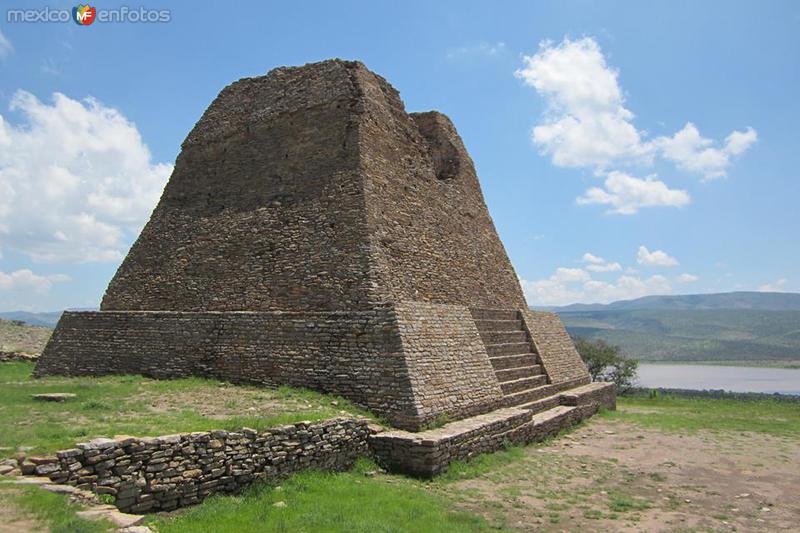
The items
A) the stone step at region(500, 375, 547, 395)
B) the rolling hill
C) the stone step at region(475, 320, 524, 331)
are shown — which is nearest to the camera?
the stone step at region(500, 375, 547, 395)

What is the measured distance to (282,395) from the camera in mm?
10961

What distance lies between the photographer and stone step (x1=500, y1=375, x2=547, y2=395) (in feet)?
47.2

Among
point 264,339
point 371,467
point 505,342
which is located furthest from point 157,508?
point 505,342

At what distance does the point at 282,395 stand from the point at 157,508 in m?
4.12

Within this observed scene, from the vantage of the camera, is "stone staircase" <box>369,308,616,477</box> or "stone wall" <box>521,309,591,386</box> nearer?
"stone staircase" <box>369,308,616,477</box>

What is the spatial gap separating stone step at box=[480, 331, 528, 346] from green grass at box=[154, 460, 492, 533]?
7.36 m

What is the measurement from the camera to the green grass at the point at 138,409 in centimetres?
769

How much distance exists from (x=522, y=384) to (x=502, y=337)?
186 centimetres

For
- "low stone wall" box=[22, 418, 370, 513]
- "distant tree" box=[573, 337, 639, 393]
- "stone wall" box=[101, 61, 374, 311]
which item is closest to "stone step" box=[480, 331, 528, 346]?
"stone wall" box=[101, 61, 374, 311]

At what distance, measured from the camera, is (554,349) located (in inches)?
741

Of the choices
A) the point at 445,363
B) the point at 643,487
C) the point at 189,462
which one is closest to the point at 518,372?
the point at 445,363

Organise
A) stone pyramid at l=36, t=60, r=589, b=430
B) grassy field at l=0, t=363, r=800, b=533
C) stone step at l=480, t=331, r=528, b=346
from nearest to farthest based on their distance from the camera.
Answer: grassy field at l=0, t=363, r=800, b=533
stone pyramid at l=36, t=60, r=589, b=430
stone step at l=480, t=331, r=528, b=346

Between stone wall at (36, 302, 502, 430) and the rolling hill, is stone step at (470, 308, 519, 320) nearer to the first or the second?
stone wall at (36, 302, 502, 430)

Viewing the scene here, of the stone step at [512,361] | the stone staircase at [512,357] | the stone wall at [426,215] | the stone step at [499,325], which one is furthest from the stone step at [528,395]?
the stone wall at [426,215]
